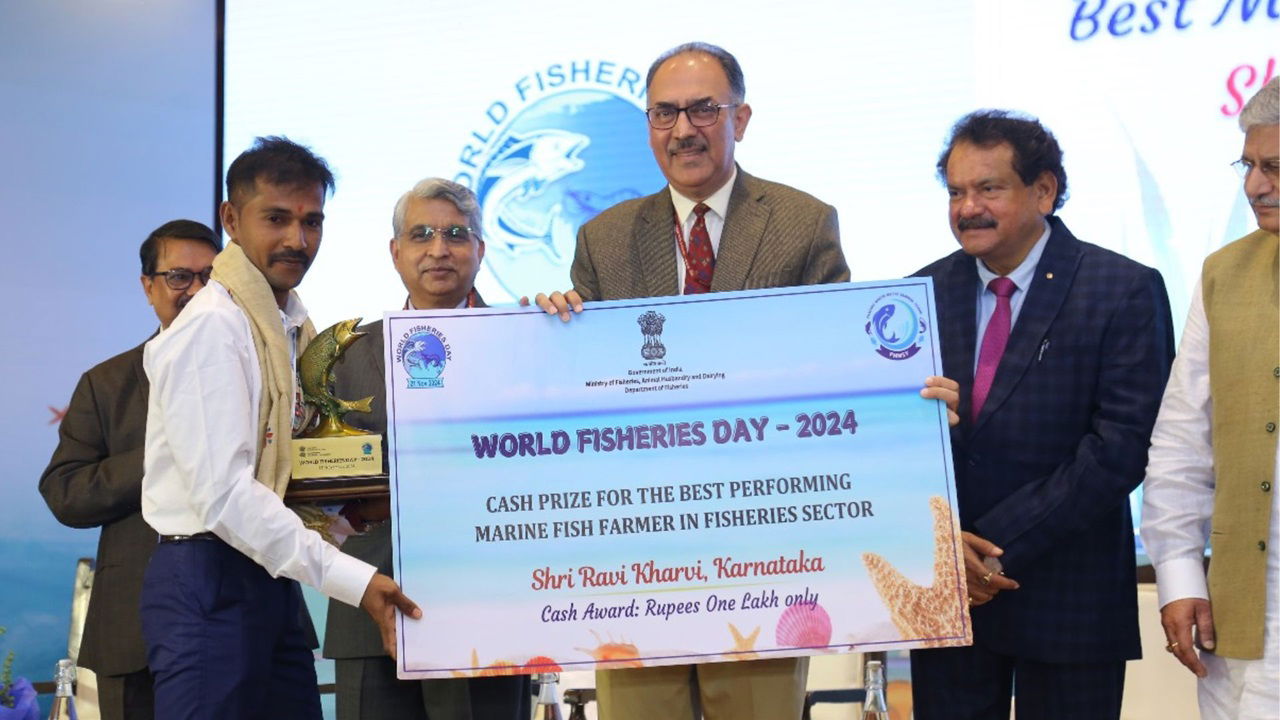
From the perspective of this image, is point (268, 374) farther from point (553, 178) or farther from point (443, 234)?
point (553, 178)

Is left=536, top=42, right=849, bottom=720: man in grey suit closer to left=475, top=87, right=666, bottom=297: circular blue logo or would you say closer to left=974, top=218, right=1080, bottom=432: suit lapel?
left=974, top=218, right=1080, bottom=432: suit lapel

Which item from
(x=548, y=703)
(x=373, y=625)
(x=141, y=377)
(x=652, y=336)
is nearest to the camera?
(x=548, y=703)

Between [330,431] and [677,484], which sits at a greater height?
[330,431]

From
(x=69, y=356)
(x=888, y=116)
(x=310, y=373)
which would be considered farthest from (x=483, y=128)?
(x=310, y=373)

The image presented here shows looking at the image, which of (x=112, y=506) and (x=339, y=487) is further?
(x=112, y=506)

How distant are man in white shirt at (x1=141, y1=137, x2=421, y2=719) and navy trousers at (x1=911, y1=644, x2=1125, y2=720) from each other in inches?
43.8

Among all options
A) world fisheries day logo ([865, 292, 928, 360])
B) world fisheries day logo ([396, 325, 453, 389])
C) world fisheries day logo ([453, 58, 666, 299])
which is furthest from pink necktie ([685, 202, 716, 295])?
world fisheries day logo ([453, 58, 666, 299])

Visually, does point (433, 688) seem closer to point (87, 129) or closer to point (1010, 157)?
point (1010, 157)

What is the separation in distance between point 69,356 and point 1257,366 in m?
4.39

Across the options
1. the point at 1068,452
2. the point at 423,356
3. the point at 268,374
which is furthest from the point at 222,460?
the point at 1068,452

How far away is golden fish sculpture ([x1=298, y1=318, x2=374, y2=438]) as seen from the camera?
261 centimetres

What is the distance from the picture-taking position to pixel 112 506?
3076 mm

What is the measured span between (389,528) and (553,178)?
2238 millimetres

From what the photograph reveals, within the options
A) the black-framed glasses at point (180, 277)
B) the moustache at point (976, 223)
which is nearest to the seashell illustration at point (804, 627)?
the moustache at point (976, 223)
